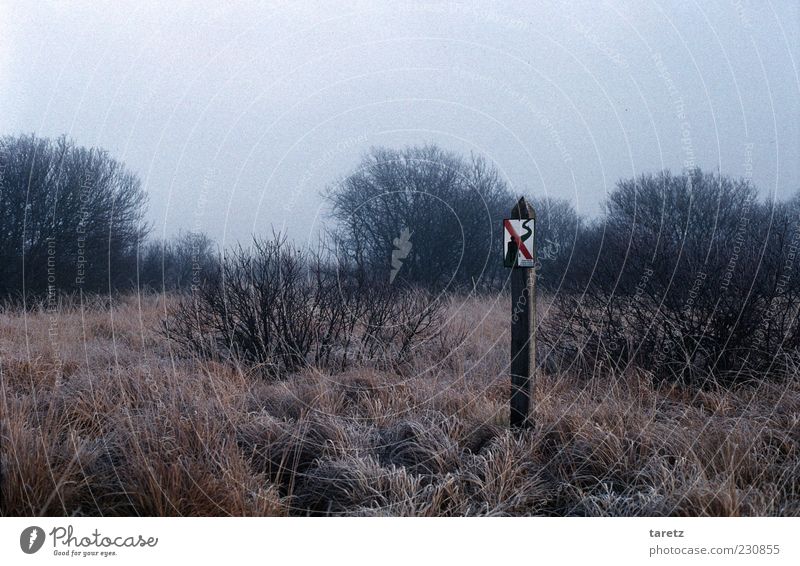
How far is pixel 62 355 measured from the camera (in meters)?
6.55

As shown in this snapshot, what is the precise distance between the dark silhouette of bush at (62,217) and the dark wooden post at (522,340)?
8008mm

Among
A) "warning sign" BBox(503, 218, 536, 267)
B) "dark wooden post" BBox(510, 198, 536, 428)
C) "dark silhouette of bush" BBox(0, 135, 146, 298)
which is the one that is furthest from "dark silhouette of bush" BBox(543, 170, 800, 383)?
"dark silhouette of bush" BBox(0, 135, 146, 298)

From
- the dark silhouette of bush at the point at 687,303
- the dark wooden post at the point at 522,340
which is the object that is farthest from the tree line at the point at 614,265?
the dark wooden post at the point at 522,340

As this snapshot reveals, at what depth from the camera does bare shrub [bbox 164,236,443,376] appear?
6.75 meters

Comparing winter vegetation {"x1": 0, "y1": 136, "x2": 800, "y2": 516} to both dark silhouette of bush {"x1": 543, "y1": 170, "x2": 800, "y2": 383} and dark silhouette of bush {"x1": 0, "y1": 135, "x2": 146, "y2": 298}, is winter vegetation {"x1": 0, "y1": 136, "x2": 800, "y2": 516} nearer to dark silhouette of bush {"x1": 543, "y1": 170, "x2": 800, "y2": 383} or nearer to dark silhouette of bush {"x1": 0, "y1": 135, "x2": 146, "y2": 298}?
dark silhouette of bush {"x1": 543, "y1": 170, "x2": 800, "y2": 383}

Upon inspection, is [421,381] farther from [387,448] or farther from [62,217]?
[62,217]

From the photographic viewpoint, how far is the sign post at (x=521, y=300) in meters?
4.39

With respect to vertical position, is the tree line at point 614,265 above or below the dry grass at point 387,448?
above

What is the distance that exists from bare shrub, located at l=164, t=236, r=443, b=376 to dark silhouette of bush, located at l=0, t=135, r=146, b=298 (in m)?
4.45

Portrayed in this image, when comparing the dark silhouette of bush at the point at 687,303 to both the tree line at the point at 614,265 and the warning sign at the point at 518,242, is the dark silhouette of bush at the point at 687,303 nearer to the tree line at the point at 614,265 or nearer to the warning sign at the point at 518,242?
the tree line at the point at 614,265

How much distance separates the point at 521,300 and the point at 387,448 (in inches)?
52.3

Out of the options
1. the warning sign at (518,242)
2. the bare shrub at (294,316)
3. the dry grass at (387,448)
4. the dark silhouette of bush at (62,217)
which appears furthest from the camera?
the dark silhouette of bush at (62,217)

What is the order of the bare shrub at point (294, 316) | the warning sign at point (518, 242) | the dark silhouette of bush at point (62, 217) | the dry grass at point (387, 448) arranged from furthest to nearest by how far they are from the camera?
the dark silhouette of bush at point (62, 217) < the bare shrub at point (294, 316) < the warning sign at point (518, 242) < the dry grass at point (387, 448)
